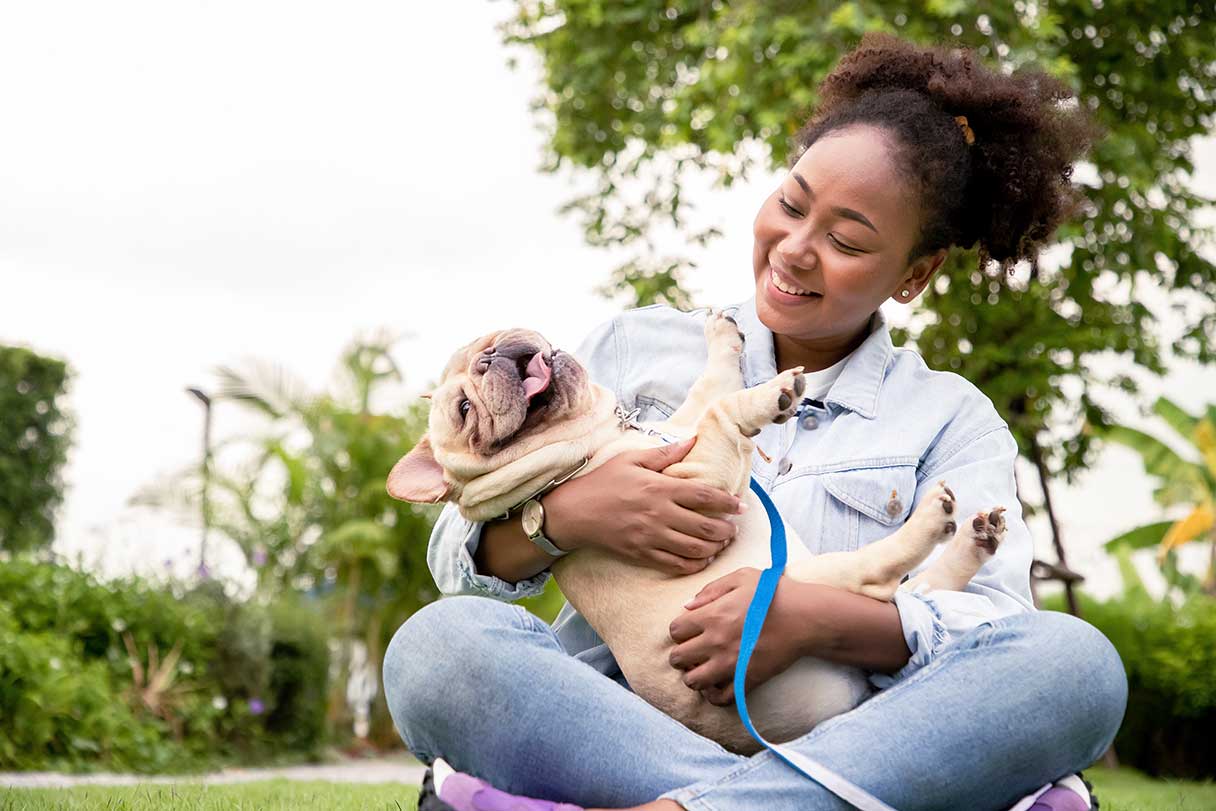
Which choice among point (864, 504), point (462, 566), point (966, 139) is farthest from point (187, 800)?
point (966, 139)

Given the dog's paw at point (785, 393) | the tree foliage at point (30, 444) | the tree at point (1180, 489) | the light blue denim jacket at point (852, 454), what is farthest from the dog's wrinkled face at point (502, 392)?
the tree at point (1180, 489)

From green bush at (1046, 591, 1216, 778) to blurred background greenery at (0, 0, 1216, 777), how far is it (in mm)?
17

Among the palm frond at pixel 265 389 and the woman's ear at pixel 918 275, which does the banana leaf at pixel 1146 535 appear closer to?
the palm frond at pixel 265 389

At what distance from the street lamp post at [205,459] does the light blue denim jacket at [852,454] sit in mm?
7339

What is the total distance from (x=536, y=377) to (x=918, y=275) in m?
1.18

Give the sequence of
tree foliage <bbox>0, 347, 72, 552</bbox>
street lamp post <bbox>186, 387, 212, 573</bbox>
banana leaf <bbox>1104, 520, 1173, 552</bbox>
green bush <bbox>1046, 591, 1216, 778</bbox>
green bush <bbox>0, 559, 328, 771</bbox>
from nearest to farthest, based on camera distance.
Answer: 1. green bush <bbox>0, 559, 328, 771</bbox>
2. green bush <bbox>1046, 591, 1216, 778</bbox>
3. street lamp post <bbox>186, 387, 212, 573</bbox>
4. tree foliage <bbox>0, 347, 72, 552</bbox>
5. banana leaf <bbox>1104, 520, 1173, 552</bbox>

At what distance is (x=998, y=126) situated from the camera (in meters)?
3.38

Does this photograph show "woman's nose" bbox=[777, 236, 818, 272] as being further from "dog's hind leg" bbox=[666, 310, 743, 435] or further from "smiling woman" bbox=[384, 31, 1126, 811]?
"dog's hind leg" bbox=[666, 310, 743, 435]

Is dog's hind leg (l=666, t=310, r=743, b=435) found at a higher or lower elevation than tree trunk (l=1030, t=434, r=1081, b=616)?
higher

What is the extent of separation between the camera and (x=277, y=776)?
7.17 meters

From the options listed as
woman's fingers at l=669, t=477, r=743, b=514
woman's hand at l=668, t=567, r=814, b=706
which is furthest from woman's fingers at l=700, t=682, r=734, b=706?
woman's fingers at l=669, t=477, r=743, b=514

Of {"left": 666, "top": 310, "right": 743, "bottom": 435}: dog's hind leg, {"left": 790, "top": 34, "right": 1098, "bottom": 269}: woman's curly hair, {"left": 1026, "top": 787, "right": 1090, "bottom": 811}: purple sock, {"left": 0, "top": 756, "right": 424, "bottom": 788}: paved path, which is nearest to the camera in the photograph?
{"left": 1026, "top": 787, "right": 1090, "bottom": 811}: purple sock

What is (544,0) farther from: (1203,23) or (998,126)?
(998,126)

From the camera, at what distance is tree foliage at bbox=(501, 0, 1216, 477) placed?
8805mm
